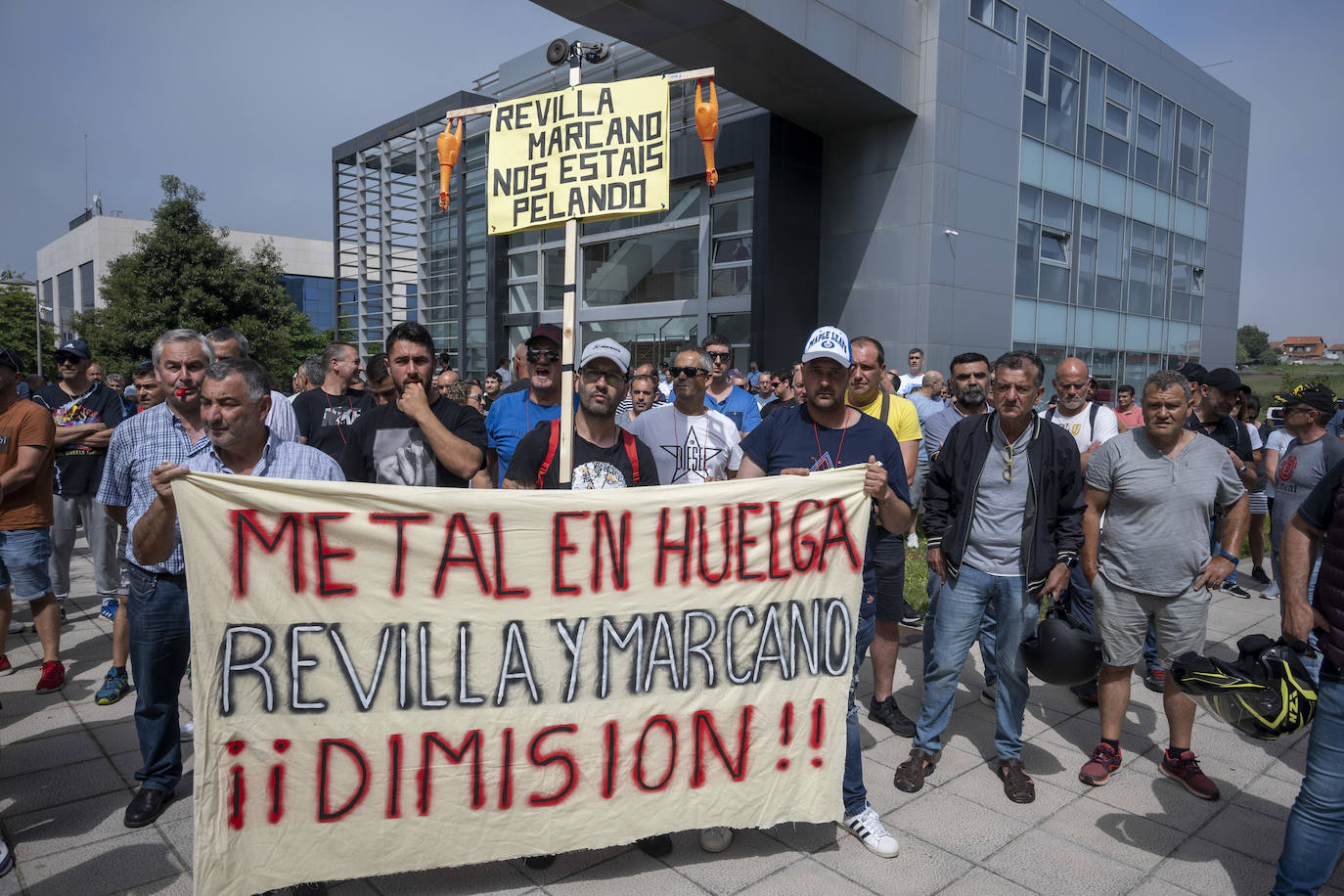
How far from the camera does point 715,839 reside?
10.8 feet

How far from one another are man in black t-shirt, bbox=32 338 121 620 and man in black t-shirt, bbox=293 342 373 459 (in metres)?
1.57

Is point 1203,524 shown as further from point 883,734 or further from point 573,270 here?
point 573,270

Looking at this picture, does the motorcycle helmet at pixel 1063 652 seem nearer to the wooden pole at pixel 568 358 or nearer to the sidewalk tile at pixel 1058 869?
the sidewalk tile at pixel 1058 869

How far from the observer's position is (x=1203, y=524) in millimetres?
3912

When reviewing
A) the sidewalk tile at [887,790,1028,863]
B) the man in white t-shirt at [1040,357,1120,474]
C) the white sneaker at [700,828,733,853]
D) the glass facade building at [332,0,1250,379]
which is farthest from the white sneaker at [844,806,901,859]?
the glass facade building at [332,0,1250,379]

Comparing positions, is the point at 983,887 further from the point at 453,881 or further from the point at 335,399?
the point at 335,399

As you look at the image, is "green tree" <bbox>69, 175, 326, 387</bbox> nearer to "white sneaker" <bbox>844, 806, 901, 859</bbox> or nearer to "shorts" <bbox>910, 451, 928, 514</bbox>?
"shorts" <bbox>910, 451, 928, 514</bbox>

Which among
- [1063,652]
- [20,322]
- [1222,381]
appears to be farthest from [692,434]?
[20,322]

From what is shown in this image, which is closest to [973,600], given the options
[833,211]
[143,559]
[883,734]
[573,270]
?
[883,734]

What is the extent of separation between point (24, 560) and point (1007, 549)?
534 cm

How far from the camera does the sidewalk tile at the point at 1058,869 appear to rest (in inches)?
123

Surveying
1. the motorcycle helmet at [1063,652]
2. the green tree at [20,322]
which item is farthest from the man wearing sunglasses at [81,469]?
the green tree at [20,322]

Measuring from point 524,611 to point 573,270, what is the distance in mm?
1625

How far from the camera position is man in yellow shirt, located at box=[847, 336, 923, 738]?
4.48 metres
